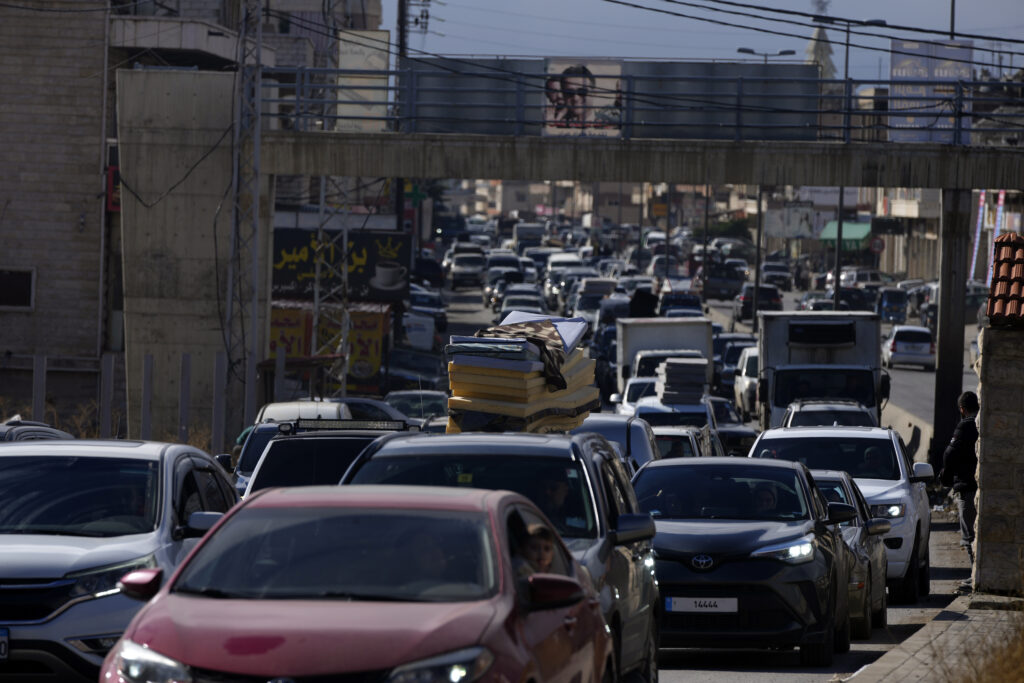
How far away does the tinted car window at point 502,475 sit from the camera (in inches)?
384

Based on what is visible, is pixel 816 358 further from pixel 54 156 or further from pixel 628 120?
pixel 54 156

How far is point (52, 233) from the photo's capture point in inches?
1734

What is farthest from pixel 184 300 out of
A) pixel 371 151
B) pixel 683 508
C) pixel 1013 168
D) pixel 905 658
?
pixel 905 658

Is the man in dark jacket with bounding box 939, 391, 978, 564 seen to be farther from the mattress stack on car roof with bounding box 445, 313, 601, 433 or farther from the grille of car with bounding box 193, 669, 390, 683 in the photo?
the grille of car with bounding box 193, 669, 390, 683

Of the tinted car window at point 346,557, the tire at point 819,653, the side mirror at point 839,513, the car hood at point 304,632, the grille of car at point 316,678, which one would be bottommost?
the tire at point 819,653

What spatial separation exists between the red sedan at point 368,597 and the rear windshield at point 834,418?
19.8m

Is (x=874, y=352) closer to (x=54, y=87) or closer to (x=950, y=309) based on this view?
(x=950, y=309)

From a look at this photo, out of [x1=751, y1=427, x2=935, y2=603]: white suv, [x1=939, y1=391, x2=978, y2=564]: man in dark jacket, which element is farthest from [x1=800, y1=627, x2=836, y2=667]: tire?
[x1=939, y1=391, x2=978, y2=564]: man in dark jacket

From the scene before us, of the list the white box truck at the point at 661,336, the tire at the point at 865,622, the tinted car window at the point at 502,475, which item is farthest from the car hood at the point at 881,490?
the white box truck at the point at 661,336

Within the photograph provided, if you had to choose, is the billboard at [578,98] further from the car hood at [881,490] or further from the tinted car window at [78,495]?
the tinted car window at [78,495]

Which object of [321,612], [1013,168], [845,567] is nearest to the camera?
[321,612]

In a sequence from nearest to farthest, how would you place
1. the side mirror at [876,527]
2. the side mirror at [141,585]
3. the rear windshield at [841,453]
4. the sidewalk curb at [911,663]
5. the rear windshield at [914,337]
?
the side mirror at [141,585], the sidewalk curb at [911,663], the side mirror at [876,527], the rear windshield at [841,453], the rear windshield at [914,337]

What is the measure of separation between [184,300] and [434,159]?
214 inches

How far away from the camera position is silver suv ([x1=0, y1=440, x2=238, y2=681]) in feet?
29.6
